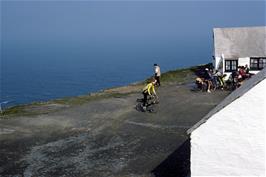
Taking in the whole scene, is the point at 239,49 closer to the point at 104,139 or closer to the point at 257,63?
the point at 257,63

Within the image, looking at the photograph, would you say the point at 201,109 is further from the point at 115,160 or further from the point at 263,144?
the point at 263,144

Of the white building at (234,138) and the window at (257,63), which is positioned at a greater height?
the white building at (234,138)

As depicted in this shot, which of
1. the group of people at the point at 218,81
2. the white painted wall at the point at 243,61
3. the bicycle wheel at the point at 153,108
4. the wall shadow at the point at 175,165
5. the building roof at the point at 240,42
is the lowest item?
the wall shadow at the point at 175,165

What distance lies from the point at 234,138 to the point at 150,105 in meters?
15.4

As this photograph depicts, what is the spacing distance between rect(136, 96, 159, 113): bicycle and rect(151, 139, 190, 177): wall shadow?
6.80m

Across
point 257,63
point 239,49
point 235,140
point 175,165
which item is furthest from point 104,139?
point 257,63

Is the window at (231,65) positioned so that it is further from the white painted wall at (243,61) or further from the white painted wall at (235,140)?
the white painted wall at (235,140)

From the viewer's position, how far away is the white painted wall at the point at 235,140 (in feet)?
43.0

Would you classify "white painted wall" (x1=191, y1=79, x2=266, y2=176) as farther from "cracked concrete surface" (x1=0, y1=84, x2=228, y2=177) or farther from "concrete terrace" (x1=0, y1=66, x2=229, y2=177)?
"cracked concrete surface" (x1=0, y1=84, x2=228, y2=177)

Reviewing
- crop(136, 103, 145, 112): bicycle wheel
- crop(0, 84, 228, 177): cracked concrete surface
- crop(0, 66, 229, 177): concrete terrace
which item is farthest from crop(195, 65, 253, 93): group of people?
crop(136, 103, 145, 112): bicycle wheel

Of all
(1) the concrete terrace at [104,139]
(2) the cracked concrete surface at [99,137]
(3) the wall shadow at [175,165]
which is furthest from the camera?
(2) the cracked concrete surface at [99,137]

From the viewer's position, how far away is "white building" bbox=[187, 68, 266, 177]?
13.1 meters

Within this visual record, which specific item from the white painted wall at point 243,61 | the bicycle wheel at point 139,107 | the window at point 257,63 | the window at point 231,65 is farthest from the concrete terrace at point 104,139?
the window at point 257,63

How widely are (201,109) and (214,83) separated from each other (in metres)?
6.05
